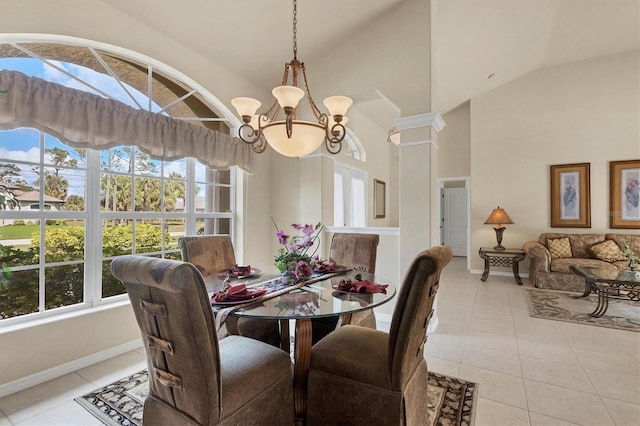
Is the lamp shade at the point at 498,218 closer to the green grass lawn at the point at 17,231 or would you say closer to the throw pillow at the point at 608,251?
the throw pillow at the point at 608,251

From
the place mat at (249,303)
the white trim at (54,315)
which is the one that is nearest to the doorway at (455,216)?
the place mat at (249,303)

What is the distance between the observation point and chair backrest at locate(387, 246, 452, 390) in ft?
4.26

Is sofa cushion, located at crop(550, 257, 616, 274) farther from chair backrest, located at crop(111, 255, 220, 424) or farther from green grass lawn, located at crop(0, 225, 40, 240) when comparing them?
green grass lawn, located at crop(0, 225, 40, 240)

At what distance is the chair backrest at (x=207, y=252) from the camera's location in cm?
243

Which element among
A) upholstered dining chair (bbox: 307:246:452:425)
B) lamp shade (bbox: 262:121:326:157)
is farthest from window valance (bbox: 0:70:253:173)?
upholstered dining chair (bbox: 307:246:452:425)

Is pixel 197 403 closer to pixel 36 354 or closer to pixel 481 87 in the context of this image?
pixel 36 354

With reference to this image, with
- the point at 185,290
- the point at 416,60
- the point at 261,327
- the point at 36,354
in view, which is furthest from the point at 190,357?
the point at 416,60

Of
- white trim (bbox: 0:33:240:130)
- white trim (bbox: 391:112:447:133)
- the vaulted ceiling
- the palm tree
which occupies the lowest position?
the palm tree

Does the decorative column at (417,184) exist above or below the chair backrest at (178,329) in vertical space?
above

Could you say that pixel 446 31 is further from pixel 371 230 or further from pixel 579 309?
pixel 579 309

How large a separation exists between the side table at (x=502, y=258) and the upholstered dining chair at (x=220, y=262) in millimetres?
4820

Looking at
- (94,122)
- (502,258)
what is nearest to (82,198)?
(94,122)

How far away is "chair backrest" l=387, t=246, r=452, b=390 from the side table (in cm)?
496

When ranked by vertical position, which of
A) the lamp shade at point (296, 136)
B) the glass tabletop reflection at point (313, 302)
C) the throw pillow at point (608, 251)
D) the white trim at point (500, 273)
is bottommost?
the white trim at point (500, 273)
